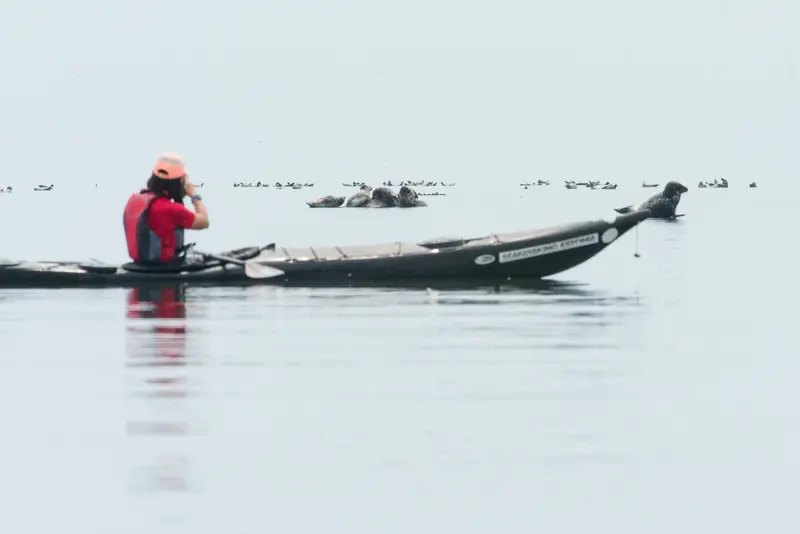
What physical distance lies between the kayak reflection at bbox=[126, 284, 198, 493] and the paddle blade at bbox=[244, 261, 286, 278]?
143 cm

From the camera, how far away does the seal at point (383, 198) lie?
89.7 meters

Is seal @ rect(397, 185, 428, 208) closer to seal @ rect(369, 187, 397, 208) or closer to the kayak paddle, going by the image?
seal @ rect(369, 187, 397, 208)

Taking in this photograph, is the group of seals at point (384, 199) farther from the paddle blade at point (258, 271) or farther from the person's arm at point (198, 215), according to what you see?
the person's arm at point (198, 215)

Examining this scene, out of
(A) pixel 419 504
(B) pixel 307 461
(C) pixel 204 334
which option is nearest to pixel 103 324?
(C) pixel 204 334

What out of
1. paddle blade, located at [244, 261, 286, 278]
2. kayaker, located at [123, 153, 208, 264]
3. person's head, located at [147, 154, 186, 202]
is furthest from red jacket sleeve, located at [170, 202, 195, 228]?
paddle blade, located at [244, 261, 286, 278]

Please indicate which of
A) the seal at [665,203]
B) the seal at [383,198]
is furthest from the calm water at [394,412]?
the seal at [383,198]

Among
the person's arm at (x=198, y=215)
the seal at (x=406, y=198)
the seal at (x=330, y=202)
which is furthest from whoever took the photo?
the seal at (x=330, y=202)

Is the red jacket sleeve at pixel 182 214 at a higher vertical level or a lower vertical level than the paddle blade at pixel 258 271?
higher

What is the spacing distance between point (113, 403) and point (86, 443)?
5.06ft

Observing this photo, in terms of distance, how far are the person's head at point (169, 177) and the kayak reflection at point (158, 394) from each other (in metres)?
1.64

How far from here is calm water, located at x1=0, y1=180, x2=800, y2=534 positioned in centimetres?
918

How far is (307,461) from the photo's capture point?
34.1 feet

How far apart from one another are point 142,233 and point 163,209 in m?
0.69

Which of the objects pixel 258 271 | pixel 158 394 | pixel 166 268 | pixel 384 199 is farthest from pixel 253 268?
pixel 384 199
